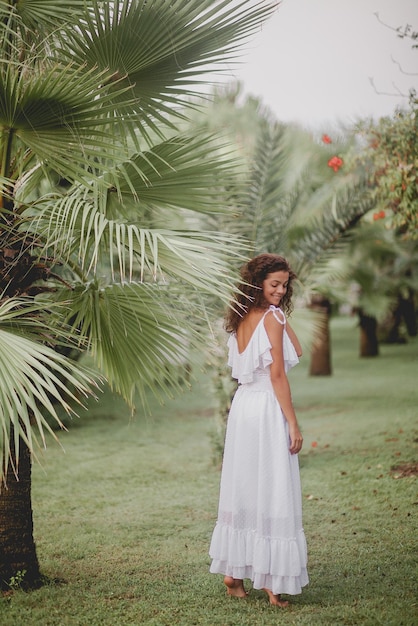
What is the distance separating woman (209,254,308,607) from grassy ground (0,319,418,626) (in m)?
0.27

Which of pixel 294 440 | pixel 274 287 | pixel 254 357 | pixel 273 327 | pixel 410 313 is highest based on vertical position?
pixel 410 313

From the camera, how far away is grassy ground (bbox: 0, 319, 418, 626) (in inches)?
165

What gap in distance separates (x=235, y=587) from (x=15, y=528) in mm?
1433

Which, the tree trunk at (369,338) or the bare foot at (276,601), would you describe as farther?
the tree trunk at (369,338)

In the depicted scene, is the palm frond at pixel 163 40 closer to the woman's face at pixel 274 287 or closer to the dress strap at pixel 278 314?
the woman's face at pixel 274 287

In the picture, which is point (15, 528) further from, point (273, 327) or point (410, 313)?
point (410, 313)

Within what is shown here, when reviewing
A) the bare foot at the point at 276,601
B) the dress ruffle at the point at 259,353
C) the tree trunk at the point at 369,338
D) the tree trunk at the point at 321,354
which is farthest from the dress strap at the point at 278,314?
the tree trunk at the point at 369,338

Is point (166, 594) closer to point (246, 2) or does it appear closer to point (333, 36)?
point (246, 2)

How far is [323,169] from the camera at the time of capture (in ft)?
41.9

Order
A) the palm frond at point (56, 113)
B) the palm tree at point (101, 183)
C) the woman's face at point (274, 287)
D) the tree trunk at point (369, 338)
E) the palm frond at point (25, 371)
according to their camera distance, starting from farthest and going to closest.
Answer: the tree trunk at point (369, 338) < the woman's face at point (274, 287) < the palm tree at point (101, 183) < the palm frond at point (56, 113) < the palm frond at point (25, 371)

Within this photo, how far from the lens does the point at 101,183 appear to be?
4.12 metres

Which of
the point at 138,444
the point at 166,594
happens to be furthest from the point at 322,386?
the point at 166,594

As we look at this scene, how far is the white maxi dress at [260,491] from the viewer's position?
4.04 meters

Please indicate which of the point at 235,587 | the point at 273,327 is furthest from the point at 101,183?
the point at 235,587
